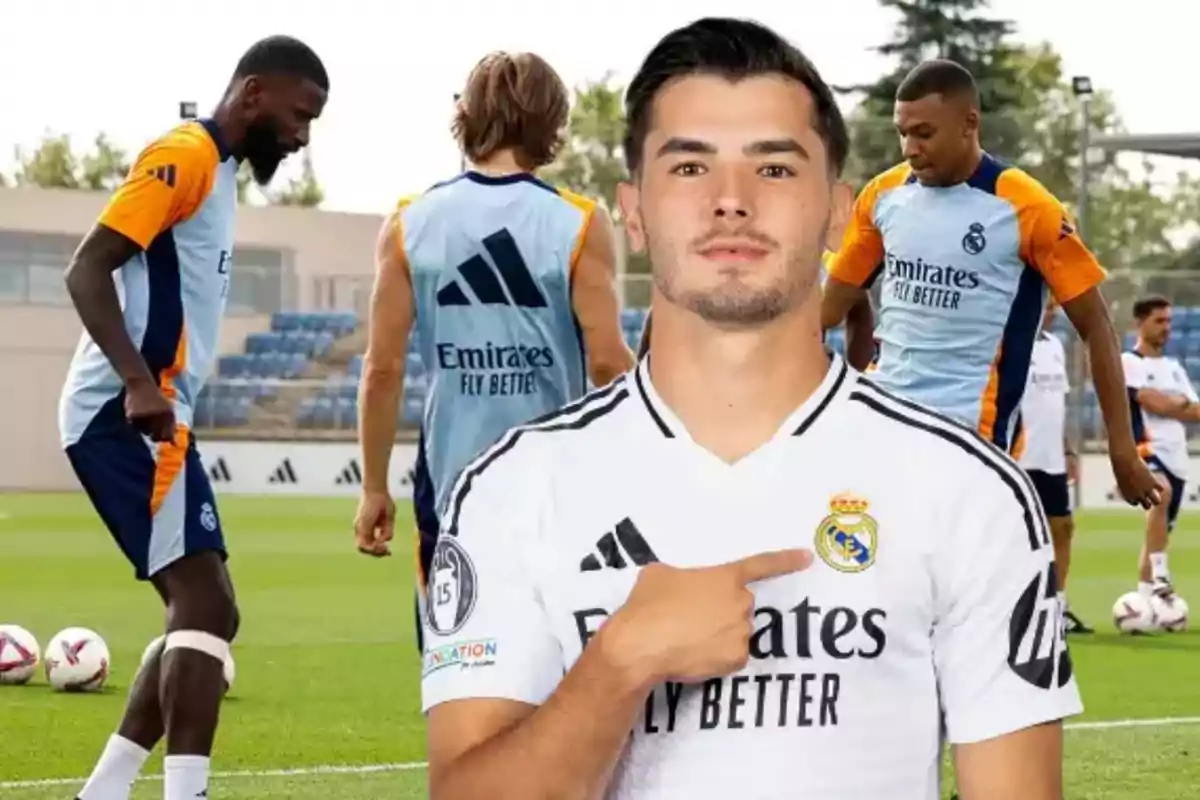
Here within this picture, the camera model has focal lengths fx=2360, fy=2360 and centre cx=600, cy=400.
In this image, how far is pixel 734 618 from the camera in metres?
2.51

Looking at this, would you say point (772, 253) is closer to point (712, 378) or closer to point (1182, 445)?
point (712, 378)

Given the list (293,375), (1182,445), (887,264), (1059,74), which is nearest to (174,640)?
(887,264)

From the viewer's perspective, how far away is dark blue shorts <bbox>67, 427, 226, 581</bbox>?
5.93 metres

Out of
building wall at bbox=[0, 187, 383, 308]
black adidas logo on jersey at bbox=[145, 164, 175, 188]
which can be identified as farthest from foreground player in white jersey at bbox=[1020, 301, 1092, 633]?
building wall at bbox=[0, 187, 383, 308]

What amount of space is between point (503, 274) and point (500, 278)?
0.5 inches

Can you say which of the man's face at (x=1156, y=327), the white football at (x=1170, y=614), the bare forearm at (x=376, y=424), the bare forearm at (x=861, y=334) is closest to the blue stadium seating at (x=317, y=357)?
the man's face at (x=1156, y=327)

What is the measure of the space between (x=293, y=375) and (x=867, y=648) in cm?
3966

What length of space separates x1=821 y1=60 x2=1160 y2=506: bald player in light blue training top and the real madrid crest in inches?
183

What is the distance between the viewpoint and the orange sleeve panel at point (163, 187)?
5832mm

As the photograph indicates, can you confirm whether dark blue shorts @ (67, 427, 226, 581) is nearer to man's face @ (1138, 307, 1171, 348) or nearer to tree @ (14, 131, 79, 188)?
man's face @ (1138, 307, 1171, 348)

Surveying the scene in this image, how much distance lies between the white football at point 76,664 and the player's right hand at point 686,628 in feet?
26.6

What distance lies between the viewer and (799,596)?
2713 mm

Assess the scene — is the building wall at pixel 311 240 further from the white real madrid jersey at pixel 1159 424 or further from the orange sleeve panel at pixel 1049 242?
the orange sleeve panel at pixel 1049 242

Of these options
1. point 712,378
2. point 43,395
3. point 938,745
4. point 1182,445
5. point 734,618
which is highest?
point 712,378
